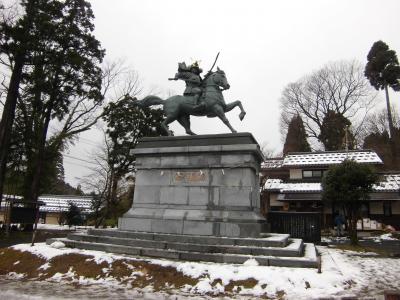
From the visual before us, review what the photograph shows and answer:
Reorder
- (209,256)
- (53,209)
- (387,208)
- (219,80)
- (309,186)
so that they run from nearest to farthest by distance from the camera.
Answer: (209,256)
(219,80)
(387,208)
(309,186)
(53,209)

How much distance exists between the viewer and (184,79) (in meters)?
13.5

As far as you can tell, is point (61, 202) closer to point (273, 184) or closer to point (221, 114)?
point (273, 184)

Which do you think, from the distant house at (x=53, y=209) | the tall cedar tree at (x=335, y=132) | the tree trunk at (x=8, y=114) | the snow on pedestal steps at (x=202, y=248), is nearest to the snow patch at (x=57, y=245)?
the snow on pedestal steps at (x=202, y=248)

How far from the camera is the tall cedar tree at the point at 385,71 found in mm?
38688

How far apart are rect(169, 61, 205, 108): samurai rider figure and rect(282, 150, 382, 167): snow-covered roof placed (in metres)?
22.7

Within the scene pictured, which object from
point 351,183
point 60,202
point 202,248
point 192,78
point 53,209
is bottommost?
point 53,209

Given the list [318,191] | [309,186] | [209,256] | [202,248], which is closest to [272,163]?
[309,186]

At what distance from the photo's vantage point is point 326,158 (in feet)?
111

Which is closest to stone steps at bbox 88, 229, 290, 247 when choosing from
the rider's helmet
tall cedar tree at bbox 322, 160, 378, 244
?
the rider's helmet

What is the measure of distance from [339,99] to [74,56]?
3173cm

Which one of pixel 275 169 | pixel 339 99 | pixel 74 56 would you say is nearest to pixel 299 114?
pixel 339 99

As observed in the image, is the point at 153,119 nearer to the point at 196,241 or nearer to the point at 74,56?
the point at 74,56

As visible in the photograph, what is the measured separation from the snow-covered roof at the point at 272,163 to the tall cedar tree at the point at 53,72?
2354cm

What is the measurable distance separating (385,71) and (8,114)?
38165 millimetres
